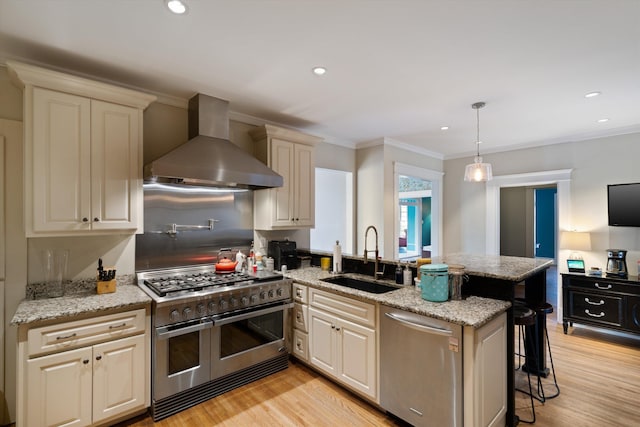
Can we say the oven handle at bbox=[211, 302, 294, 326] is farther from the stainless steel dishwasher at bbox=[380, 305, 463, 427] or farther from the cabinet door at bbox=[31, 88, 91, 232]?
the cabinet door at bbox=[31, 88, 91, 232]

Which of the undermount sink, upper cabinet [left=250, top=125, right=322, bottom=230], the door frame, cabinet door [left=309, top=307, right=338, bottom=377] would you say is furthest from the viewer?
the door frame

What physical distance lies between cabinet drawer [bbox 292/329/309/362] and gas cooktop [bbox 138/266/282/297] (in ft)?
2.05

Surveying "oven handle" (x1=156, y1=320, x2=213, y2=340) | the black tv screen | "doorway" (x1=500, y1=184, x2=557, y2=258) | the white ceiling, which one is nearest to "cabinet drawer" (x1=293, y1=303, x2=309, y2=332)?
"oven handle" (x1=156, y1=320, x2=213, y2=340)

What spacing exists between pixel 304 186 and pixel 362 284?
1.45 meters

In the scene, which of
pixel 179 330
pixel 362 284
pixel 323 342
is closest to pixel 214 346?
pixel 179 330

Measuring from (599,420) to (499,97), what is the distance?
282cm

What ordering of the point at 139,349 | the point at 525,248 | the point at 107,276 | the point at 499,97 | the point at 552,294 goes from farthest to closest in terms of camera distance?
the point at 525,248
the point at 552,294
the point at 499,97
the point at 107,276
the point at 139,349

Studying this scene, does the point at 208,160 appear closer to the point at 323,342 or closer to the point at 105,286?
the point at 105,286

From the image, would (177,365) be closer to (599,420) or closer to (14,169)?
(14,169)

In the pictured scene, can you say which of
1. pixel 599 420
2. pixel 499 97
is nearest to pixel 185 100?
pixel 499 97

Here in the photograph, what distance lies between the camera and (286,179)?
3.66 m

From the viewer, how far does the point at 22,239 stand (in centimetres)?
236

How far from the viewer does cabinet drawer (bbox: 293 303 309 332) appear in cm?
304

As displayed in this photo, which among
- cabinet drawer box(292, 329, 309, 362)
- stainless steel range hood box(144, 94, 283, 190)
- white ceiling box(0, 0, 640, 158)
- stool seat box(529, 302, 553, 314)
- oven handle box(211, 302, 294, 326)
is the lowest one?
cabinet drawer box(292, 329, 309, 362)
